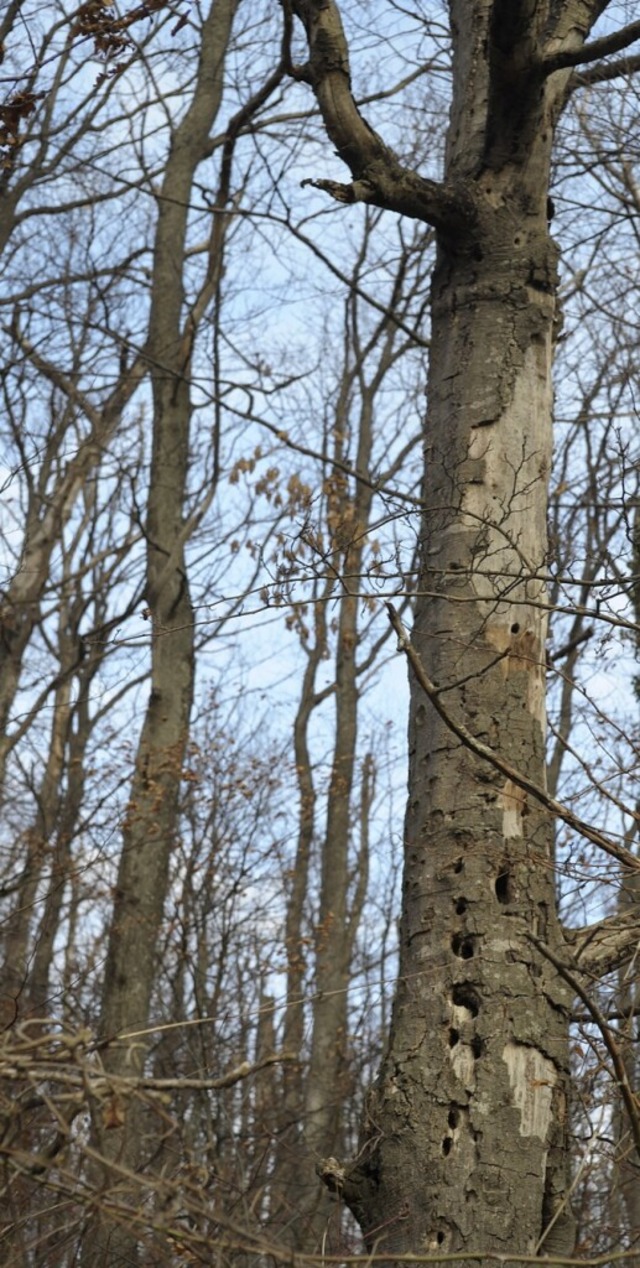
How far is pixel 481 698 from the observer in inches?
163

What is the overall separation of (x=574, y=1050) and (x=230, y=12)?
9520 millimetres

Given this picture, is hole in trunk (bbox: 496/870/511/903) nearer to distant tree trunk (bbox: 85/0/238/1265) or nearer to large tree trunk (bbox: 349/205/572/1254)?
large tree trunk (bbox: 349/205/572/1254)

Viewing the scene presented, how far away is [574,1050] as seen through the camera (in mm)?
4555

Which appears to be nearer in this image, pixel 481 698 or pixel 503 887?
pixel 503 887

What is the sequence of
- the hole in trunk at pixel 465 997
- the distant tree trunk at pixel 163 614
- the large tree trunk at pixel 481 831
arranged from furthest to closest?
1. the distant tree trunk at pixel 163 614
2. the hole in trunk at pixel 465 997
3. the large tree trunk at pixel 481 831

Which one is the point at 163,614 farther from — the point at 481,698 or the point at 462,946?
the point at 462,946

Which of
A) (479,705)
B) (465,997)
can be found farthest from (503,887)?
(479,705)

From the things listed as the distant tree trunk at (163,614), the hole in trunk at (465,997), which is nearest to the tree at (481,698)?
the hole in trunk at (465,997)

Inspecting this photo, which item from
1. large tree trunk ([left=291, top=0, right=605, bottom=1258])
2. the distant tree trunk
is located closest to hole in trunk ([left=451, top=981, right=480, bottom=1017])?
large tree trunk ([left=291, top=0, right=605, bottom=1258])

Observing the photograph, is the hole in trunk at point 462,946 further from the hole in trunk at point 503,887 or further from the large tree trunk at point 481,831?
the hole in trunk at point 503,887

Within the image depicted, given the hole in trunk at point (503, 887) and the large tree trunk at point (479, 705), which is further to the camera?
the hole in trunk at point (503, 887)

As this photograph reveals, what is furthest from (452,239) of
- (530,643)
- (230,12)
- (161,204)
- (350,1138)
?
(350,1138)

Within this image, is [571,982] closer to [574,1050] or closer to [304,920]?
[574,1050]

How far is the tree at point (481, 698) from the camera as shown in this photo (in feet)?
12.0
